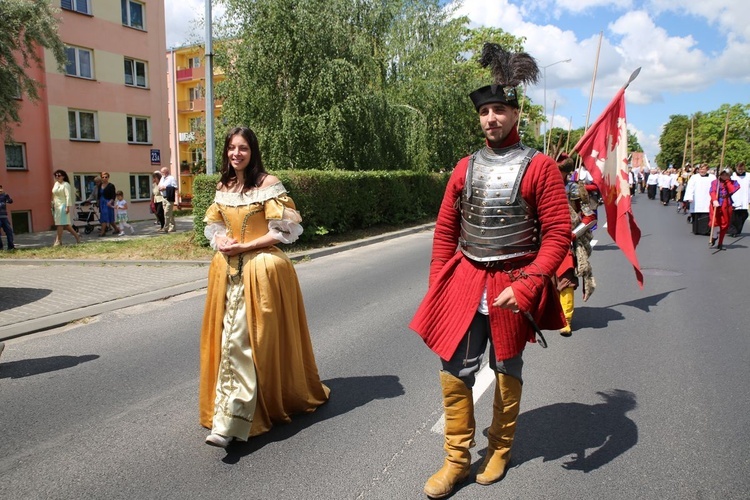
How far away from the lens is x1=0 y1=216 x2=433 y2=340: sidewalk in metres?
7.29

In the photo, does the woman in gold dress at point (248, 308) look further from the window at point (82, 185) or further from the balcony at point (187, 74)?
the balcony at point (187, 74)

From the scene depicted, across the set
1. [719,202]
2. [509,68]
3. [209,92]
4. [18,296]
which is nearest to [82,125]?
[209,92]

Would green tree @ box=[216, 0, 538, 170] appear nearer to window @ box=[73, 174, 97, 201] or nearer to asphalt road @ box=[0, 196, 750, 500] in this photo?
asphalt road @ box=[0, 196, 750, 500]

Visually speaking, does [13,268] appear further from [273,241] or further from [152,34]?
[152,34]

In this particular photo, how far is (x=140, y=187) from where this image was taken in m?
27.8

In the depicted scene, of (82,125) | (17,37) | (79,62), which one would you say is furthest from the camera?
(82,125)

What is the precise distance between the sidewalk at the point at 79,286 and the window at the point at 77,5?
16.2 m

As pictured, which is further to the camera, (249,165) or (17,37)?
(17,37)

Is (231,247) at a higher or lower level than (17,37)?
lower

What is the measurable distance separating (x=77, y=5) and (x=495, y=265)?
2698cm

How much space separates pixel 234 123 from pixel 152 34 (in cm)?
1422

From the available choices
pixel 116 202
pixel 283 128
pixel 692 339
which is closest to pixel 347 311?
pixel 692 339

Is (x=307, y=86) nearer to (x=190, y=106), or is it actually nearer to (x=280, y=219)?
(x=280, y=219)

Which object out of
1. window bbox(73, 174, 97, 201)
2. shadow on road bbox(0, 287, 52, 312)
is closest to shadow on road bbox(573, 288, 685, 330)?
shadow on road bbox(0, 287, 52, 312)
